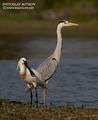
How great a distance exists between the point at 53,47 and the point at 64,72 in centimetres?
610

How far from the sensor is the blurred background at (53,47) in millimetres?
10891

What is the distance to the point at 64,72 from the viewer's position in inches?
542

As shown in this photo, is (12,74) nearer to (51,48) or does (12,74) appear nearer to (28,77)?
(28,77)

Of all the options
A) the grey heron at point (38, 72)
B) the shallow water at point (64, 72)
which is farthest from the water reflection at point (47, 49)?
the grey heron at point (38, 72)

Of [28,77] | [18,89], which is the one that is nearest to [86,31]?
[18,89]

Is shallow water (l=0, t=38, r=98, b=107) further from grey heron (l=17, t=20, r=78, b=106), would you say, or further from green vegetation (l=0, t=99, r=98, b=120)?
green vegetation (l=0, t=99, r=98, b=120)

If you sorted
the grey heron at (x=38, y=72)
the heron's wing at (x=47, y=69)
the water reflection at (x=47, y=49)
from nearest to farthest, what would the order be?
1. the grey heron at (x=38, y=72)
2. the heron's wing at (x=47, y=69)
3. the water reflection at (x=47, y=49)

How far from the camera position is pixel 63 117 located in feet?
23.8

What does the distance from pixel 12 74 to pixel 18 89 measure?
224 cm

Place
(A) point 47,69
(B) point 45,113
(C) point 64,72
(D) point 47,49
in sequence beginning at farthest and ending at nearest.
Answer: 1. (D) point 47,49
2. (C) point 64,72
3. (A) point 47,69
4. (B) point 45,113

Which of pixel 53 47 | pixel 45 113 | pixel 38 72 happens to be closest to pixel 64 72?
pixel 38 72

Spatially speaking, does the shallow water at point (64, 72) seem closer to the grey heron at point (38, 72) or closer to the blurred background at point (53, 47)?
the blurred background at point (53, 47)

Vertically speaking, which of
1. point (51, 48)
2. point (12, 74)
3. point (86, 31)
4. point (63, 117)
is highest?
point (86, 31)

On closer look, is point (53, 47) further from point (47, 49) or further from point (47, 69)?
point (47, 69)
